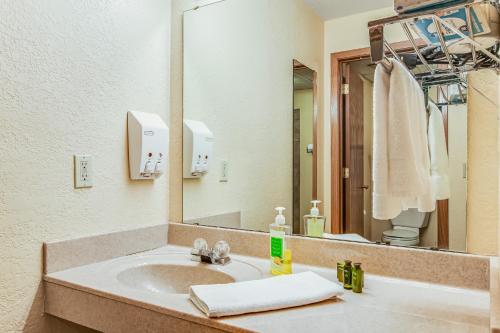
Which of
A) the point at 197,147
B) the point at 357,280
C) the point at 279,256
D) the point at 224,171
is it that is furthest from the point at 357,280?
the point at 197,147

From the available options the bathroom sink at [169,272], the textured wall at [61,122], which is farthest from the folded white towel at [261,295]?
the textured wall at [61,122]

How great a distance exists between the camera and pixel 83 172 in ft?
4.12

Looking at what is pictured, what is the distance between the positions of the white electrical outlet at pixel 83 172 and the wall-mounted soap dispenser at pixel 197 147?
446 mm

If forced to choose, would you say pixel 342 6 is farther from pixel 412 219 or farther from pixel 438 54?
pixel 412 219

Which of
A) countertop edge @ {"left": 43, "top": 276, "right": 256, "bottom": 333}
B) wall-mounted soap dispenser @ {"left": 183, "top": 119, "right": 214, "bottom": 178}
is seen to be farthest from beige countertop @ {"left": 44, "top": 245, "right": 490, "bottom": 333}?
wall-mounted soap dispenser @ {"left": 183, "top": 119, "right": 214, "bottom": 178}

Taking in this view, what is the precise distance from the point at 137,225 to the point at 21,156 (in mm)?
509

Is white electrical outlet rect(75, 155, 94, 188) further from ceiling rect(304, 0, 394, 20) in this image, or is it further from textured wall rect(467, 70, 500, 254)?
textured wall rect(467, 70, 500, 254)

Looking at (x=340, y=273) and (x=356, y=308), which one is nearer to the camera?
(x=356, y=308)

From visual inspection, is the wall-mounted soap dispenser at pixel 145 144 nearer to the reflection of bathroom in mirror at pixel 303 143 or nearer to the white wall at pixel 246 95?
the white wall at pixel 246 95

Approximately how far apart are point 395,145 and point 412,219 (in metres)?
0.29

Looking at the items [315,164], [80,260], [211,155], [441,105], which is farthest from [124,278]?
[441,105]

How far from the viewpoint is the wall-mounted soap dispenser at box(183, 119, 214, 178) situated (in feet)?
5.29

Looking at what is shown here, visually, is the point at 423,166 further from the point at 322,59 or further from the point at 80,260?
the point at 80,260

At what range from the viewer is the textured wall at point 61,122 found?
1.07m
